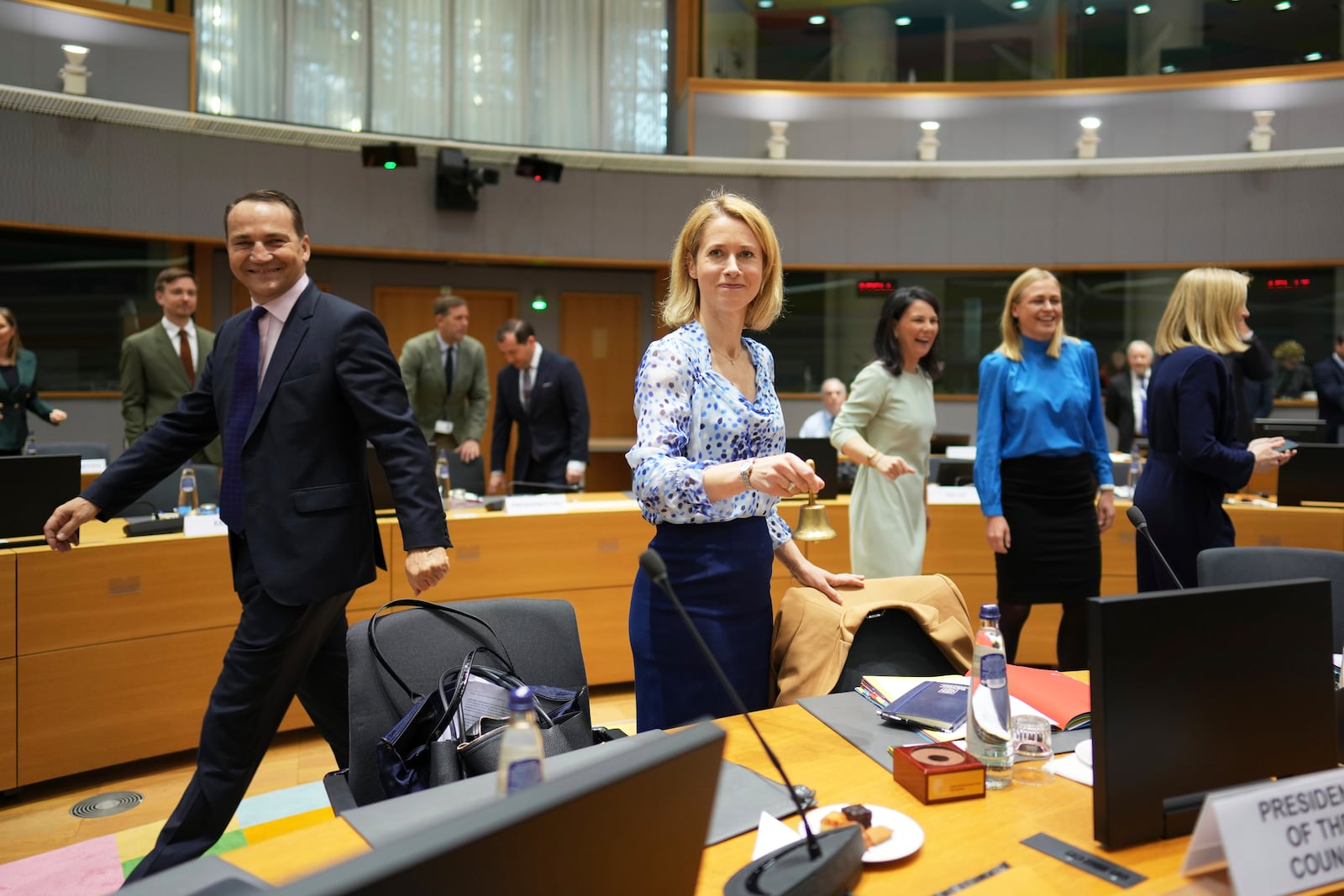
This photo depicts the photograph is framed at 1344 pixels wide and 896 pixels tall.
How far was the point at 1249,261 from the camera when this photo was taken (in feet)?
30.2

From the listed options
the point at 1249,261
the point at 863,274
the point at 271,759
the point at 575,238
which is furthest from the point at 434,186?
the point at 1249,261

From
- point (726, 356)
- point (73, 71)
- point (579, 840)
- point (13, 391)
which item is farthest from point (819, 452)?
point (73, 71)

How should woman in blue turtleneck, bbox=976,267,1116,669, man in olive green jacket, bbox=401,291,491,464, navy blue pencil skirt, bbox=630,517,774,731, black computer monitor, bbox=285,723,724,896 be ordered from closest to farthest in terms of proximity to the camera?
black computer monitor, bbox=285,723,724,896 < navy blue pencil skirt, bbox=630,517,774,731 < woman in blue turtleneck, bbox=976,267,1116,669 < man in olive green jacket, bbox=401,291,491,464

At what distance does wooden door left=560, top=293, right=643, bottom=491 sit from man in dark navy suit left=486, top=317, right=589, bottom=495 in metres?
3.81

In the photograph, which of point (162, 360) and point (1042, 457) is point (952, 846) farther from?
point (162, 360)

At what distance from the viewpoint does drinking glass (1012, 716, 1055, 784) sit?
1573 mm

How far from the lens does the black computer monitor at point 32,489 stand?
3.25 m

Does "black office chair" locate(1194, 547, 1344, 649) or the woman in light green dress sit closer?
"black office chair" locate(1194, 547, 1344, 649)

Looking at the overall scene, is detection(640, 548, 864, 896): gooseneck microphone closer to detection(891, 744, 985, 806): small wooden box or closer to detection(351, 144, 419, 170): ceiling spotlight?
detection(891, 744, 985, 806): small wooden box

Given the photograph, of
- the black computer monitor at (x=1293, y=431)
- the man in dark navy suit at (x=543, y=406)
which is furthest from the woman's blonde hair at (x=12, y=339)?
the black computer monitor at (x=1293, y=431)

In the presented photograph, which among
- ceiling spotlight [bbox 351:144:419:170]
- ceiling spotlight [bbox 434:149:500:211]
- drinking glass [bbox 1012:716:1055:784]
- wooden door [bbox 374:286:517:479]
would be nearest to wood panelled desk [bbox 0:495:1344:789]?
drinking glass [bbox 1012:716:1055:784]

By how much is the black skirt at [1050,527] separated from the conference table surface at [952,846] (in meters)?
2.25

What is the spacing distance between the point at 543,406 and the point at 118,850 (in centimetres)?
348

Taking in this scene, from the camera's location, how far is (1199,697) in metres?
1.28
